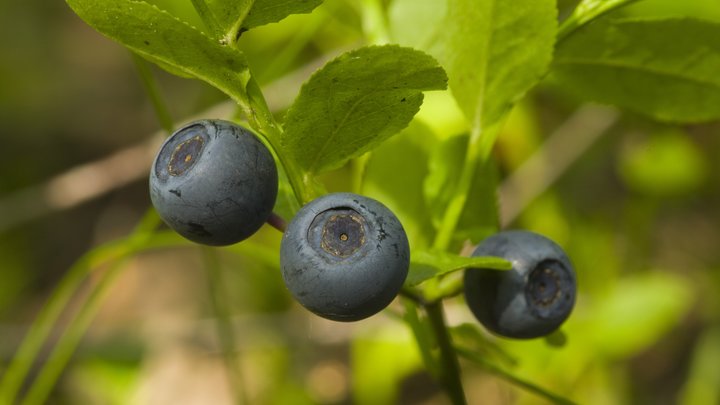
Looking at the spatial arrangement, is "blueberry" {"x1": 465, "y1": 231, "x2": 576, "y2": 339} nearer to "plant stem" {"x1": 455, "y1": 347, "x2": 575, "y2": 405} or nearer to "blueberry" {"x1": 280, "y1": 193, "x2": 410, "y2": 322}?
"plant stem" {"x1": 455, "y1": 347, "x2": 575, "y2": 405}

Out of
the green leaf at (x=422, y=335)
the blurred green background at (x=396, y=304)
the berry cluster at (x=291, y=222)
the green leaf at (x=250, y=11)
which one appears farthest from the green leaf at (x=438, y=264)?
the blurred green background at (x=396, y=304)

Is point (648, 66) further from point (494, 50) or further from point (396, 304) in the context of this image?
point (396, 304)

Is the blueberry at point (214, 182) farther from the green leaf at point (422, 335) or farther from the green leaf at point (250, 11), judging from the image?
the green leaf at point (422, 335)

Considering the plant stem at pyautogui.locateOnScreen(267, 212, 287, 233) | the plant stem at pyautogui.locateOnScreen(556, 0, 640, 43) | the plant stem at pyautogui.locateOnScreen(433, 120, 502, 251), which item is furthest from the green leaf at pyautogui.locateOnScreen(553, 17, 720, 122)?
the plant stem at pyautogui.locateOnScreen(267, 212, 287, 233)

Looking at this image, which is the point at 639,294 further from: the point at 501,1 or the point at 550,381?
the point at 501,1

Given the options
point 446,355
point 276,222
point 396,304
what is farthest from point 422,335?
point 396,304

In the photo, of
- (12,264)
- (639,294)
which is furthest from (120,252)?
(12,264)

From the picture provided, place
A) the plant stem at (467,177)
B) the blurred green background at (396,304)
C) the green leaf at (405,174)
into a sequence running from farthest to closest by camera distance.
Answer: the blurred green background at (396,304)
the green leaf at (405,174)
the plant stem at (467,177)
